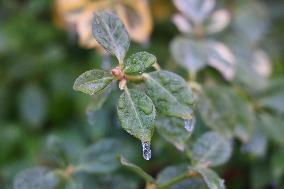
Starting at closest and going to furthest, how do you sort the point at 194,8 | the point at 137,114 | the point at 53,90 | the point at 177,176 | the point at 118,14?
the point at 137,114 < the point at 177,176 < the point at 194,8 < the point at 118,14 < the point at 53,90

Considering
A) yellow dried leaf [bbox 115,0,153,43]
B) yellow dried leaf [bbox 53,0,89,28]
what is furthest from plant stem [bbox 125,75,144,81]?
yellow dried leaf [bbox 53,0,89,28]

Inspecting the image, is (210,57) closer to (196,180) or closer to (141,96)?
(196,180)

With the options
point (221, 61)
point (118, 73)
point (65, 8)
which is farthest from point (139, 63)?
point (65, 8)

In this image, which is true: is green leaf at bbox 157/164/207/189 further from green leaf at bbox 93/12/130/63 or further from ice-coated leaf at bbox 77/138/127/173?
green leaf at bbox 93/12/130/63

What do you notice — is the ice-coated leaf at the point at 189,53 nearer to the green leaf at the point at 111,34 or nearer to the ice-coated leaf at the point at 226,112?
the ice-coated leaf at the point at 226,112

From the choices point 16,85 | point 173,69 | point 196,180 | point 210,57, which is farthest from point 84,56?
point 196,180

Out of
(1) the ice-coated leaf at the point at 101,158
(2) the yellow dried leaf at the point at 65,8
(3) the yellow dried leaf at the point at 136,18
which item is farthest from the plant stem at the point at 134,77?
(2) the yellow dried leaf at the point at 65,8

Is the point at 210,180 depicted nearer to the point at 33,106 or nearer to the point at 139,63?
the point at 139,63
